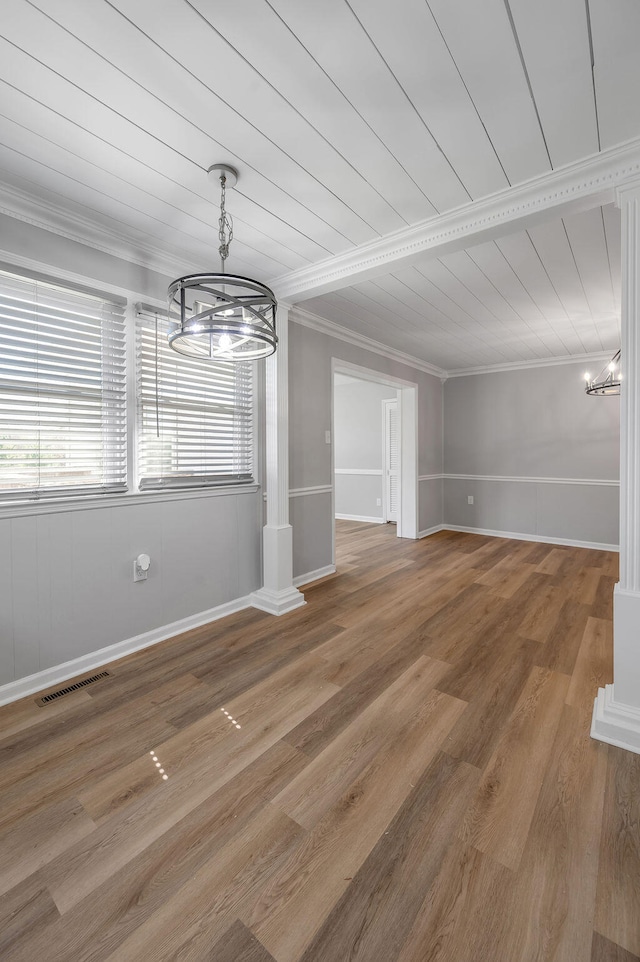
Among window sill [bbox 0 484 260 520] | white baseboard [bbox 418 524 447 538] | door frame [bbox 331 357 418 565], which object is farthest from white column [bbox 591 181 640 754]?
white baseboard [bbox 418 524 447 538]

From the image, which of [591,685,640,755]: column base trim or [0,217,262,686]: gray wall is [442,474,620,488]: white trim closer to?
[591,685,640,755]: column base trim

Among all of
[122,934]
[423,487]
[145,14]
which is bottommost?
[122,934]

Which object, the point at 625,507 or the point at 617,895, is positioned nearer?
the point at 617,895

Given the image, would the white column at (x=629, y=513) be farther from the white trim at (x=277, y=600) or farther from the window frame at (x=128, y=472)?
the window frame at (x=128, y=472)

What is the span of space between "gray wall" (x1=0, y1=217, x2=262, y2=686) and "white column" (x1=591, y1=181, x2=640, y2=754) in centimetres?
248

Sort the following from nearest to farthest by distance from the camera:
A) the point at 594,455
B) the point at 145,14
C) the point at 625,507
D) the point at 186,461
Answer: the point at 145,14 < the point at 625,507 < the point at 186,461 < the point at 594,455

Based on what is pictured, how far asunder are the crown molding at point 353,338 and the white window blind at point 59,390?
1697mm

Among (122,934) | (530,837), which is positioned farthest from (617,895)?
(122,934)

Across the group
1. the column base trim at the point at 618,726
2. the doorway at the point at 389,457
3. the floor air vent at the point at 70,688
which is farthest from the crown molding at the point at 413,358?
the column base trim at the point at 618,726

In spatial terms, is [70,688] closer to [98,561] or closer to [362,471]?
[98,561]

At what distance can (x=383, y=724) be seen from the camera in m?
1.96

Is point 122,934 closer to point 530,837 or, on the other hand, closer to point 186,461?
point 530,837

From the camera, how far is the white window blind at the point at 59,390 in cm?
216

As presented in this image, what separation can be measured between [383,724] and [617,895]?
3.09 ft
